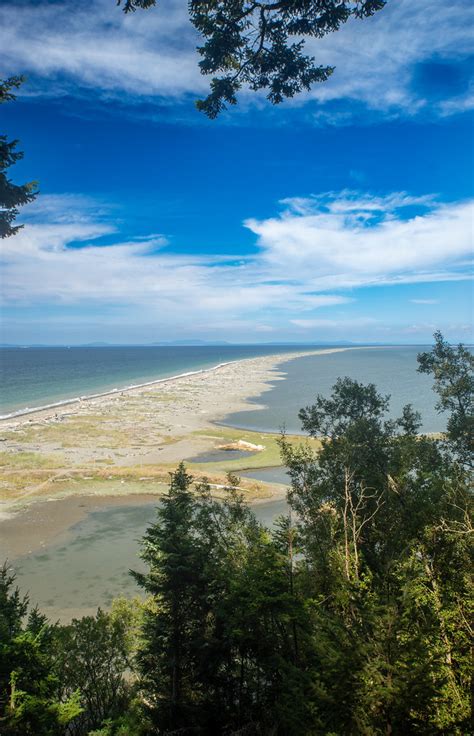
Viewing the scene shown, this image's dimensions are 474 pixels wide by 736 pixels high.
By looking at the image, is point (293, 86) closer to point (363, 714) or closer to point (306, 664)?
point (363, 714)

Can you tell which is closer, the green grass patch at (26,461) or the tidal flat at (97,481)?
the tidal flat at (97,481)

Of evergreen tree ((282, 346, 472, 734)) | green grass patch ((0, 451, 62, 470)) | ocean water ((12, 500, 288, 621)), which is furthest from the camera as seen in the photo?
green grass patch ((0, 451, 62, 470))

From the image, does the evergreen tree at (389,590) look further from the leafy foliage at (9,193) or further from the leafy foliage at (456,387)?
the leafy foliage at (9,193)

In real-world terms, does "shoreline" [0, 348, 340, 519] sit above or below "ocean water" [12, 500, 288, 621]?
above

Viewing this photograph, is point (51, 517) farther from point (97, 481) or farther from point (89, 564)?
point (89, 564)

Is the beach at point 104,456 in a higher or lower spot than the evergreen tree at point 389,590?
lower

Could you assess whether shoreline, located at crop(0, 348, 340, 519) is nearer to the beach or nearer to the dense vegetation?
the beach

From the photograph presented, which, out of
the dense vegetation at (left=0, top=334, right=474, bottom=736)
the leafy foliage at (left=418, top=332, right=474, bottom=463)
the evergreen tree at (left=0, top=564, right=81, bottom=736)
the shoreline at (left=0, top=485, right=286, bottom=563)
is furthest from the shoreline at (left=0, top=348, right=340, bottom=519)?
the evergreen tree at (left=0, top=564, right=81, bottom=736)

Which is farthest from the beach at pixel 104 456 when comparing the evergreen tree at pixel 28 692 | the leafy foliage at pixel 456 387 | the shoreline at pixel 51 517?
the leafy foliage at pixel 456 387

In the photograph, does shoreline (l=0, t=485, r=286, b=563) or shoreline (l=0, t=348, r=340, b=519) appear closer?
shoreline (l=0, t=485, r=286, b=563)

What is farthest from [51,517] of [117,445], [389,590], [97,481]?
[389,590]
